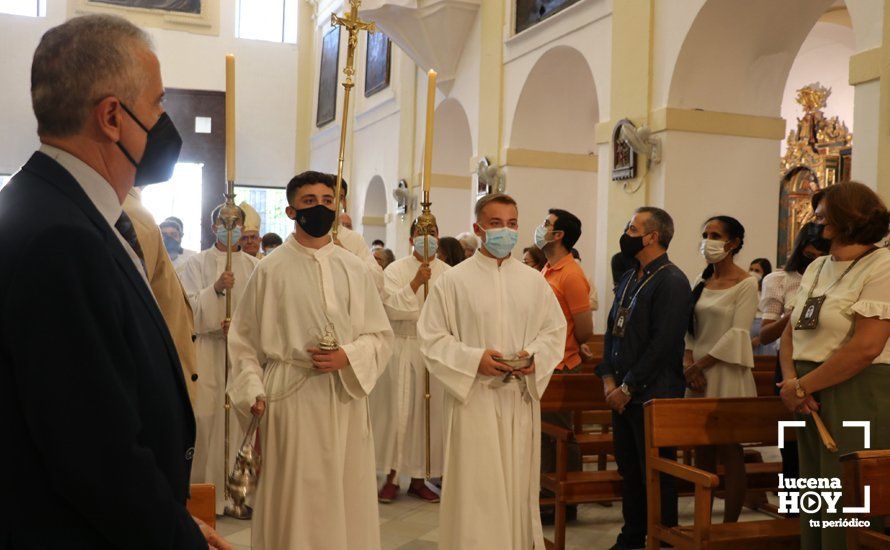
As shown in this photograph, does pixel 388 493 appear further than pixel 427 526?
Yes

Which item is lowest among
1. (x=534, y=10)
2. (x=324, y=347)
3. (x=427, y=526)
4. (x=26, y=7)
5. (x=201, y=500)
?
(x=427, y=526)

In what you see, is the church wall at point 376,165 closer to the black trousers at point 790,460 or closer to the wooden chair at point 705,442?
the black trousers at point 790,460

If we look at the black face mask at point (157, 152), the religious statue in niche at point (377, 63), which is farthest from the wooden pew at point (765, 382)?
the religious statue in niche at point (377, 63)

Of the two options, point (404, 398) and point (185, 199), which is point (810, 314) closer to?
point (404, 398)

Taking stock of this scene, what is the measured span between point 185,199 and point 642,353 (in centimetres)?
1753

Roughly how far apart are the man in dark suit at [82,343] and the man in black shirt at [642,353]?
133 inches

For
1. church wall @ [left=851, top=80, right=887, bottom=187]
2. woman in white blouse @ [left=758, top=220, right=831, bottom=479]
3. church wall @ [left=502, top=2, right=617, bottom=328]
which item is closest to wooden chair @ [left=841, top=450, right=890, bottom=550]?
woman in white blouse @ [left=758, top=220, right=831, bottom=479]

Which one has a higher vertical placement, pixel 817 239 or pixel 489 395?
pixel 817 239

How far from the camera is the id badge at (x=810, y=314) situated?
3803mm

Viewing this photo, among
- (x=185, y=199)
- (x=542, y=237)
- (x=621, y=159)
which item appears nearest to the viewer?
(x=542, y=237)

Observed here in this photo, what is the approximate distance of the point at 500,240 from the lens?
4.41 metres

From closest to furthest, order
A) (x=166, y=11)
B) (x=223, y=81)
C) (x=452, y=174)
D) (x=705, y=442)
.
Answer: (x=705, y=442) → (x=452, y=174) → (x=223, y=81) → (x=166, y=11)

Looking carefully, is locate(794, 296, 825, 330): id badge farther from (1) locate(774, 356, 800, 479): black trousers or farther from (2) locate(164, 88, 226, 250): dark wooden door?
(2) locate(164, 88, 226, 250): dark wooden door

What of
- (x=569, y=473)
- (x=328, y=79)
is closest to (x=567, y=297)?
(x=569, y=473)
